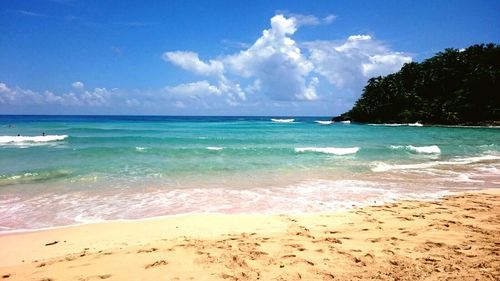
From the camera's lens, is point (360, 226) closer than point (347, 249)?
No

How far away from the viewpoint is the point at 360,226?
269 inches

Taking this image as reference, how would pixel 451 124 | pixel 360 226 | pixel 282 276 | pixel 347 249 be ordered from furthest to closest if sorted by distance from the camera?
pixel 451 124
pixel 360 226
pixel 347 249
pixel 282 276

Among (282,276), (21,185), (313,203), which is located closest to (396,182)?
(313,203)

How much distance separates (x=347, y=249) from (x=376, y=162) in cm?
1326

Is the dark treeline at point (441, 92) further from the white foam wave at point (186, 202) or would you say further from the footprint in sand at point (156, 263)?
the footprint in sand at point (156, 263)

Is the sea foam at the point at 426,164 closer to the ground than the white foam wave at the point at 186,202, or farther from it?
farther from it

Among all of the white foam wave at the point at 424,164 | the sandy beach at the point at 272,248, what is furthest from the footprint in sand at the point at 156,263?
the white foam wave at the point at 424,164

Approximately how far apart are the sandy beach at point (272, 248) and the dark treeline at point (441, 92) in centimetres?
6496

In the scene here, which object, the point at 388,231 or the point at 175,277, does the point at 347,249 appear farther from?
the point at 175,277

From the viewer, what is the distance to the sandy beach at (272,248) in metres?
4.58

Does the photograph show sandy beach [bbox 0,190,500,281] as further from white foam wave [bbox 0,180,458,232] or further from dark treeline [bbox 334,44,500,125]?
dark treeline [bbox 334,44,500,125]

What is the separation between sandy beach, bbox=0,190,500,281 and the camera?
458 centimetres

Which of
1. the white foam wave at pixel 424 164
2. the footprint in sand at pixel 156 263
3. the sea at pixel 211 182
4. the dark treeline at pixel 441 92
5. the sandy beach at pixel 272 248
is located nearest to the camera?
the sandy beach at pixel 272 248

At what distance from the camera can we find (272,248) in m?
5.48
